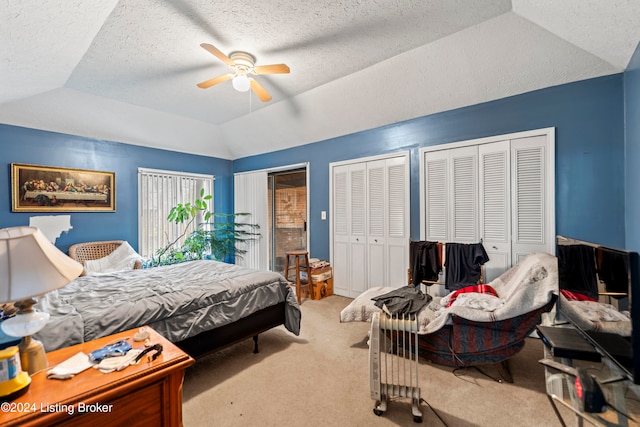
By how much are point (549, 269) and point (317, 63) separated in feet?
9.44

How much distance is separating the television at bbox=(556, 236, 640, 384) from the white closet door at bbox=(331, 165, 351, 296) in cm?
277

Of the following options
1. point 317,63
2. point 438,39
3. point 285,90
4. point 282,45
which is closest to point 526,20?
point 438,39

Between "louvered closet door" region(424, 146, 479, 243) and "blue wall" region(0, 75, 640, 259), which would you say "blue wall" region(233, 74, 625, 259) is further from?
"louvered closet door" region(424, 146, 479, 243)

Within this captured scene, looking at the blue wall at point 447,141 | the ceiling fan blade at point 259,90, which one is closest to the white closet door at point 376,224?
the blue wall at point 447,141

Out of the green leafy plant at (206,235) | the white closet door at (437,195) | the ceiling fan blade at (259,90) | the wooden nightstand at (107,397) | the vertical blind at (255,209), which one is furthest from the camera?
the vertical blind at (255,209)

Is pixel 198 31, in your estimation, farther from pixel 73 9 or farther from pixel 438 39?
pixel 438 39

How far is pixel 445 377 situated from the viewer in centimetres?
219

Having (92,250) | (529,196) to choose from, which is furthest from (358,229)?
(92,250)

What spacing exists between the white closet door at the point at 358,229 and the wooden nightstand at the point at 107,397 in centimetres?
316

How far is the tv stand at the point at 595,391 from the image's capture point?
3.34 feet

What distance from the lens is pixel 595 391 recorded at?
1019mm

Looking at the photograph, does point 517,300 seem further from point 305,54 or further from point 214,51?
point 214,51

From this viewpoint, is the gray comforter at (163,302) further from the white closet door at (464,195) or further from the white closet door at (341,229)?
the white closet door at (464,195)

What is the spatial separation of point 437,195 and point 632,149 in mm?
1662
